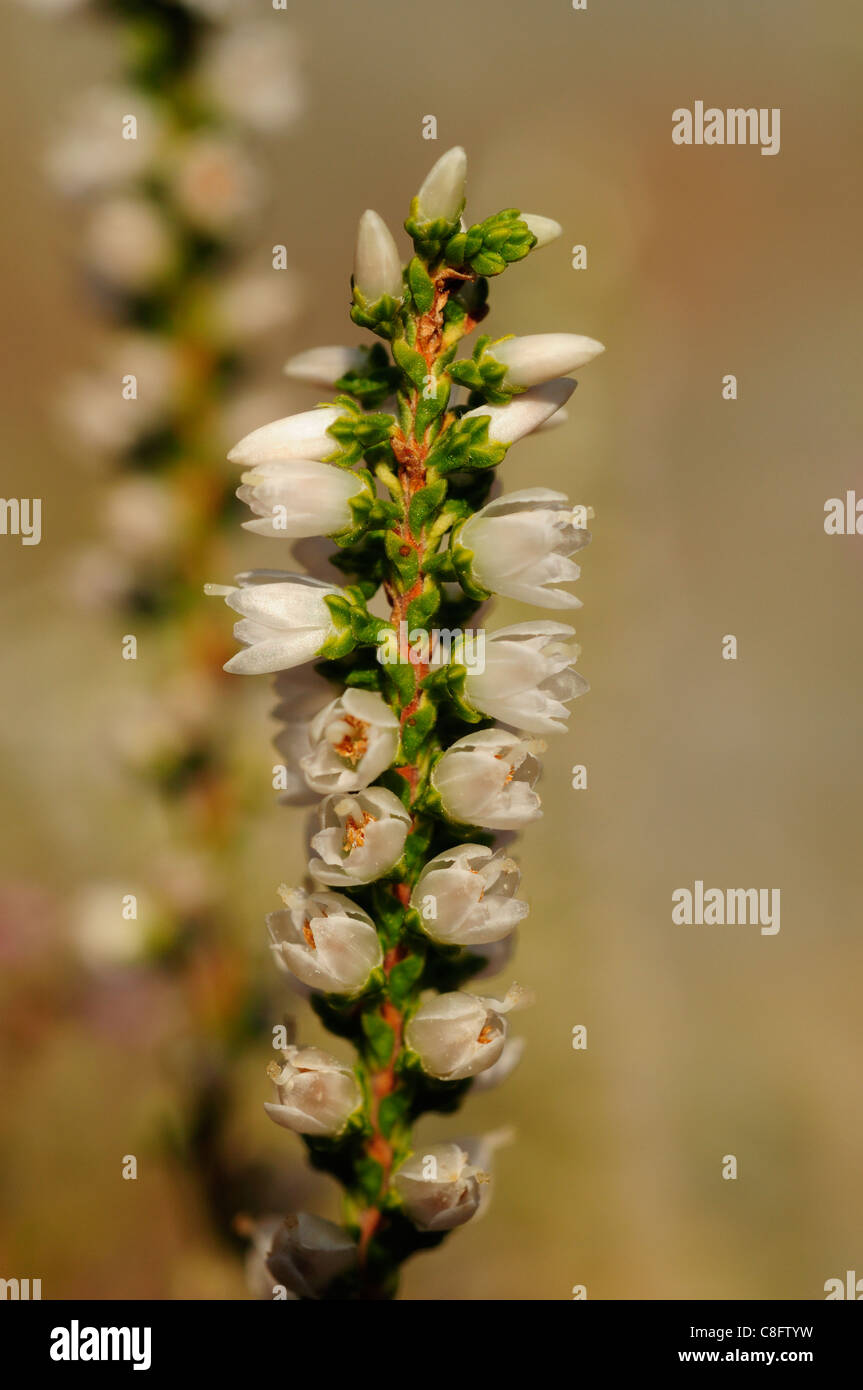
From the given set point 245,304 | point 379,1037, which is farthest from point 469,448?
point 245,304

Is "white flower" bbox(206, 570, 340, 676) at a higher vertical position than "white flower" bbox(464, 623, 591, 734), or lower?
higher

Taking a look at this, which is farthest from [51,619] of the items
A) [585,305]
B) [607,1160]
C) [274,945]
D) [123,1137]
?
[274,945]

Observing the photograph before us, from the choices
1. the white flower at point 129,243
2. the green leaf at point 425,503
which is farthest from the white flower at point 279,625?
the white flower at point 129,243

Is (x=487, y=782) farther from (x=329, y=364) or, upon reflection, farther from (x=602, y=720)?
(x=602, y=720)

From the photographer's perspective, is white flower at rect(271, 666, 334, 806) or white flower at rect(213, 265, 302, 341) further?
white flower at rect(213, 265, 302, 341)

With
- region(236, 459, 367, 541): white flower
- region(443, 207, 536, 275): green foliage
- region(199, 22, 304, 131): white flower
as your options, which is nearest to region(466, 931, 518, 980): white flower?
region(236, 459, 367, 541): white flower

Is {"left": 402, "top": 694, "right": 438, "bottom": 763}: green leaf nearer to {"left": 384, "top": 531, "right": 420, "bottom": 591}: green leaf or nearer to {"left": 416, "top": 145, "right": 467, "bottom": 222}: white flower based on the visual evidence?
{"left": 384, "top": 531, "right": 420, "bottom": 591}: green leaf
